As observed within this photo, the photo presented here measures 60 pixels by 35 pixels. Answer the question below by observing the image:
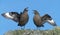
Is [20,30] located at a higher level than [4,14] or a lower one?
lower

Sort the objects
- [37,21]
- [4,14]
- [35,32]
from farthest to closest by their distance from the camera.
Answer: [4,14], [37,21], [35,32]

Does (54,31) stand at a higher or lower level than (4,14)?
lower

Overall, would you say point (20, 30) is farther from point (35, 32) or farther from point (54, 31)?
point (54, 31)

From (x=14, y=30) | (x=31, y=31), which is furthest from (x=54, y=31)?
(x=14, y=30)

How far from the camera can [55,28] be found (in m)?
8.04

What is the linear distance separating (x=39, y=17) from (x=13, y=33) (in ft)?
4.45

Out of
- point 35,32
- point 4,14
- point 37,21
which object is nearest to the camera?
point 35,32

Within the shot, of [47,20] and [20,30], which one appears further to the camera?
[47,20]

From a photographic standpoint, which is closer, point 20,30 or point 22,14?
point 20,30

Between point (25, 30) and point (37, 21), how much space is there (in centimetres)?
82

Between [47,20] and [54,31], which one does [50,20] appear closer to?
[47,20]

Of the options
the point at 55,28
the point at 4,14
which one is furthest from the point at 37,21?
the point at 4,14

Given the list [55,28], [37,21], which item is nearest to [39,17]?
[37,21]

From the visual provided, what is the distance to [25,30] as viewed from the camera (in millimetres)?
7848
